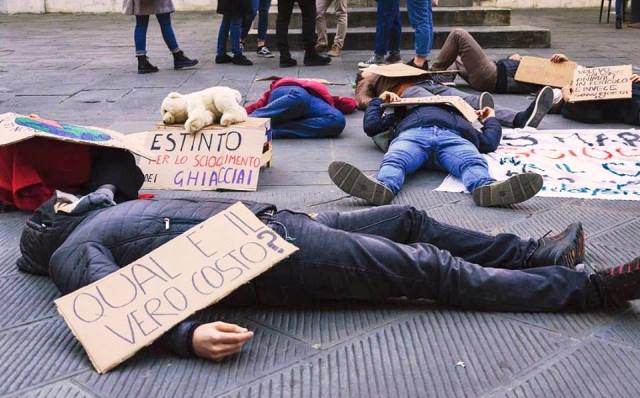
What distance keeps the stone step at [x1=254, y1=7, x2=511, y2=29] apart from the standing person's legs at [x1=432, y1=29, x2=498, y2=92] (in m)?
4.10

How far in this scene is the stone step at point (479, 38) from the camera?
32.9 feet

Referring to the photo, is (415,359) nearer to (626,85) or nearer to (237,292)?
(237,292)

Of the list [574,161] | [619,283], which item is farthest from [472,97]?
[619,283]

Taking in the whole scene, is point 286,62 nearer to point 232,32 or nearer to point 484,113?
point 232,32

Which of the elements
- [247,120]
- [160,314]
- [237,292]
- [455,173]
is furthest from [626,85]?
[160,314]

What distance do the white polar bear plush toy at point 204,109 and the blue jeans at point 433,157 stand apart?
0.88 metres

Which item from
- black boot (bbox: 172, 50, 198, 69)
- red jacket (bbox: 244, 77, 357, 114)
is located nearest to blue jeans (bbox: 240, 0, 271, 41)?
black boot (bbox: 172, 50, 198, 69)

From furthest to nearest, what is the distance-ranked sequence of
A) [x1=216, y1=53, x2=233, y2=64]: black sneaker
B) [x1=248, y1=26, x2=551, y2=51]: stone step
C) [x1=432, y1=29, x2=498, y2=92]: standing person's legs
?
1. [x1=248, y1=26, x2=551, y2=51]: stone step
2. [x1=216, y1=53, x2=233, y2=64]: black sneaker
3. [x1=432, y1=29, x2=498, y2=92]: standing person's legs

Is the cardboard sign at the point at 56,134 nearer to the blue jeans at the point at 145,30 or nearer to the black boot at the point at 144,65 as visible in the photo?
the blue jeans at the point at 145,30

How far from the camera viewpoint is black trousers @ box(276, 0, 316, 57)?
8398mm

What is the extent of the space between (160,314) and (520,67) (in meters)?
5.11

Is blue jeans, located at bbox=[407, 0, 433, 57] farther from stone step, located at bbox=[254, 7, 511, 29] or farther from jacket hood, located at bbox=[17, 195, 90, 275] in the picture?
jacket hood, located at bbox=[17, 195, 90, 275]

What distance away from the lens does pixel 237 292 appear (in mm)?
2580

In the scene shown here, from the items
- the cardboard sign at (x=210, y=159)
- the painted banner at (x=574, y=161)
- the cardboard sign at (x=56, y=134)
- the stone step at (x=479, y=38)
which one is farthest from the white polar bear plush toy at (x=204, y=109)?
the stone step at (x=479, y=38)
